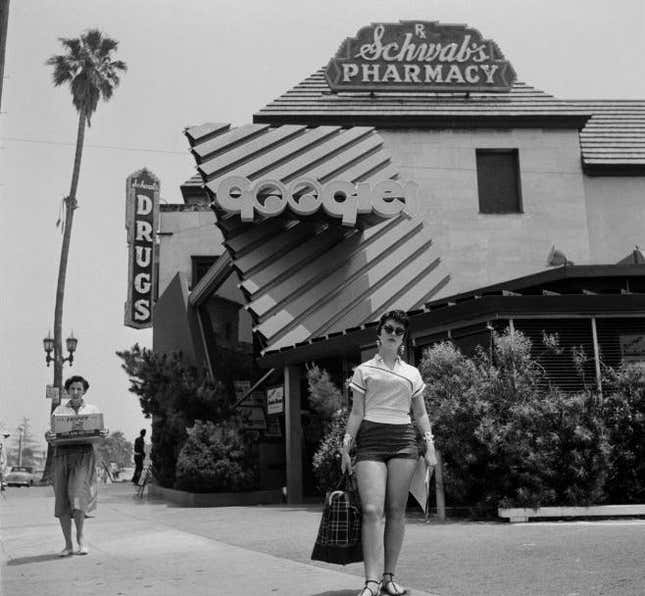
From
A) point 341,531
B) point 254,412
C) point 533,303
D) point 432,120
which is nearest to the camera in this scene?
point 341,531

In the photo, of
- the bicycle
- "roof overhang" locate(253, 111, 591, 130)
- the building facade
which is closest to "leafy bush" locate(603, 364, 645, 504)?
the building facade

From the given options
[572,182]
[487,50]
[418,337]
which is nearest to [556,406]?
[418,337]

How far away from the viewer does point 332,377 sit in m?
17.8

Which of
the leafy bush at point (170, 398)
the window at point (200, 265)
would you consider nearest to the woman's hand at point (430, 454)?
the leafy bush at point (170, 398)

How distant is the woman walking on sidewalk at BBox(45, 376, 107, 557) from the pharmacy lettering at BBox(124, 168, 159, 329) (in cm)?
2298

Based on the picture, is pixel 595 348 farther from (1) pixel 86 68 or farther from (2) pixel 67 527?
(1) pixel 86 68

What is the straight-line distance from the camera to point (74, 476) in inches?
340

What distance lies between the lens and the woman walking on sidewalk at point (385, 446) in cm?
578

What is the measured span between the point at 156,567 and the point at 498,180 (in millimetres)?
20878

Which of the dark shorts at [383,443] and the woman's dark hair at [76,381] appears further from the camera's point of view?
the woman's dark hair at [76,381]

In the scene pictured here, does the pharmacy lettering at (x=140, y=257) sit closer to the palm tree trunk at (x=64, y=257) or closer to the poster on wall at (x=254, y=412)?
the palm tree trunk at (x=64, y=257)

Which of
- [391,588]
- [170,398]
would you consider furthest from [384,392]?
[170,398]

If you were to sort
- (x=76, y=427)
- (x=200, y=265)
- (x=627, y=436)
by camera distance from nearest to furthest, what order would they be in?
1. (x=76, y=427)
2. (x=627, y=436)
3. (x=200, y=265)

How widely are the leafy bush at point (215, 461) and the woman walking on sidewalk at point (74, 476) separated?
8.13 meters
